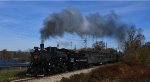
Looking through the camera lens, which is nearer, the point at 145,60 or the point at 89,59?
the point at 89,59

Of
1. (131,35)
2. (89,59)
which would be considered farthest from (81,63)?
(131,35)

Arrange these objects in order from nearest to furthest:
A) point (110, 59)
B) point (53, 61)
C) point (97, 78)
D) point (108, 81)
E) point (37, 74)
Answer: point (108, 81) → point (97, 78) → point (37, 74) → point (53, 61) → point (110, 59)

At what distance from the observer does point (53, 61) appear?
116ft

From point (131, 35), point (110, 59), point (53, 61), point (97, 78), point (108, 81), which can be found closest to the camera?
point (108, 81)

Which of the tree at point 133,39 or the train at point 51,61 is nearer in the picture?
the train at point 51,61

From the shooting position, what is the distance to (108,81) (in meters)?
26.3

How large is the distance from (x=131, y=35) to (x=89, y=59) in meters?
53.1

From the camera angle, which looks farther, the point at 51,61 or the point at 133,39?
the point at 133,39

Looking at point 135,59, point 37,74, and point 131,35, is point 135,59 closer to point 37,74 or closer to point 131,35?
point 37,74

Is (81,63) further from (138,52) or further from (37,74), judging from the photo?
(138,52)

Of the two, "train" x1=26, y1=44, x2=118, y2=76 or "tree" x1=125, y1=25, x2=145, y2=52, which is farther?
"tree" x1=125, y1=25, x2=145, y2=52

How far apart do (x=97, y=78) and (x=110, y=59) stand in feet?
137

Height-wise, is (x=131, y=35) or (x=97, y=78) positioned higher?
(x=131, y=35)

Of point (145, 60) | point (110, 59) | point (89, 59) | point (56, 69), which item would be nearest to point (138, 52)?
point (145, 60)
